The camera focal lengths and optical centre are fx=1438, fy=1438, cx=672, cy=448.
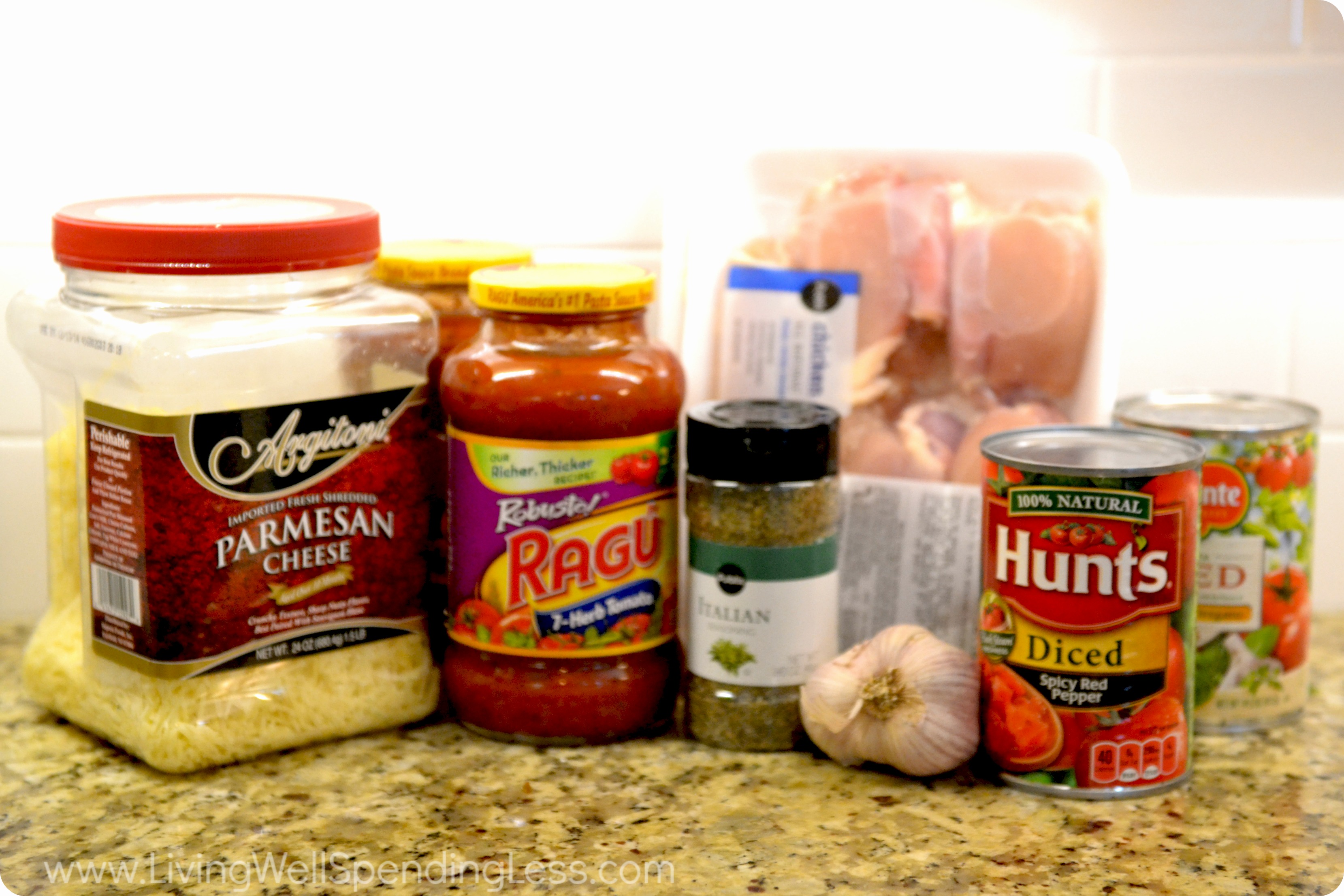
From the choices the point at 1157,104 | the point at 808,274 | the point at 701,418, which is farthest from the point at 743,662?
the point at 1157,104

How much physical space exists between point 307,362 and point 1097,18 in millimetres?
699

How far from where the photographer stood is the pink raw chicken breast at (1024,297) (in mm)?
1084

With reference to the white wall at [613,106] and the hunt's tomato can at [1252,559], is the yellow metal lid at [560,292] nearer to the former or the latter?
the white wall at [613,106]

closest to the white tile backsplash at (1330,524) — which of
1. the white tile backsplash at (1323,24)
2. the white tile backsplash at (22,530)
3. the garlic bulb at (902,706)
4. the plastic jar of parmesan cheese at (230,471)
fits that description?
the white tile backsplash at (1323,24)

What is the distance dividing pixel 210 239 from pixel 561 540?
29 cm

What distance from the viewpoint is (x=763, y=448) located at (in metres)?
0.94

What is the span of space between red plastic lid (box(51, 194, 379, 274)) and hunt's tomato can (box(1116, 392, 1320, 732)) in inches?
22.4

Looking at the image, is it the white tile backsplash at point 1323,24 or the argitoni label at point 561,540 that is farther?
the white tile backsplash at point 1323,24

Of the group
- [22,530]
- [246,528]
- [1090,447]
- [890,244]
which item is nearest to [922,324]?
[890,244]

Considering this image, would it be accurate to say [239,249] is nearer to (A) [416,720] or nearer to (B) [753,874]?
(A) [416,720]

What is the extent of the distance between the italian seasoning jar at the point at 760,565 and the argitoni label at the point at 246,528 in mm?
216

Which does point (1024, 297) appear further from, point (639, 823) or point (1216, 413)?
point (639, 823)

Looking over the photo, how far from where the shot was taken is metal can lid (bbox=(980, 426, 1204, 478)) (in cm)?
91

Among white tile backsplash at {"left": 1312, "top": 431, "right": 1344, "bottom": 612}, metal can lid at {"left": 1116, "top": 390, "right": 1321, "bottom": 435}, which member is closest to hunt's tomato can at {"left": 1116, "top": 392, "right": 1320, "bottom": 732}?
metal can lid at {"left": 1116, "top": 390, "right": 1321, "bottom": 435}
